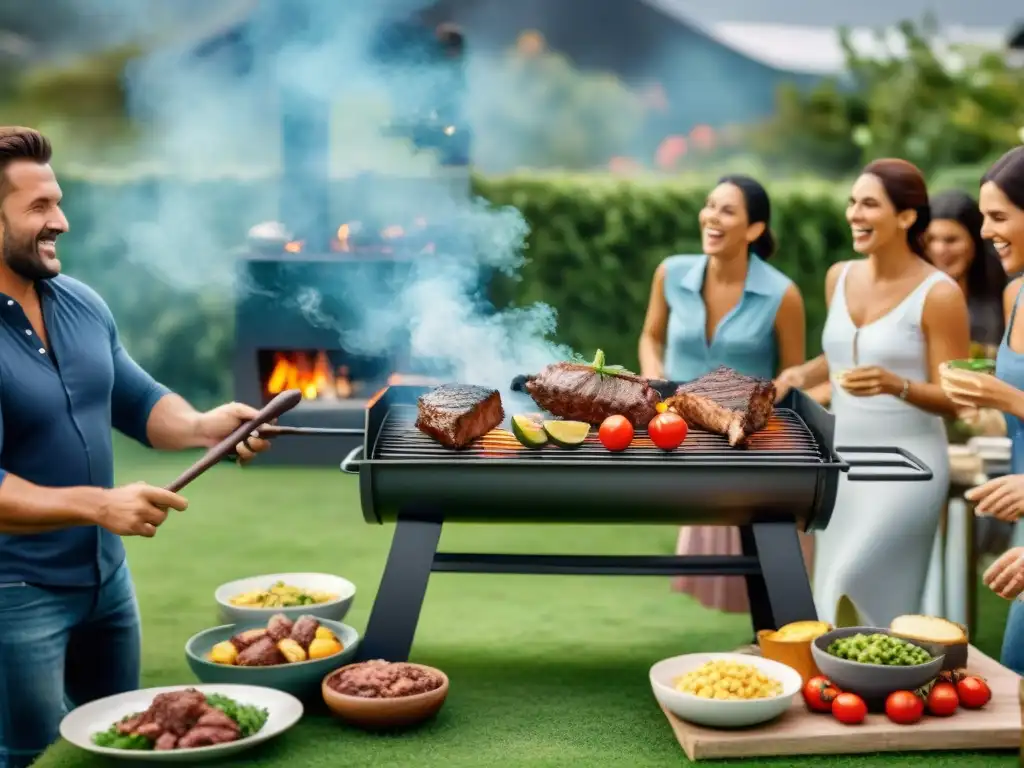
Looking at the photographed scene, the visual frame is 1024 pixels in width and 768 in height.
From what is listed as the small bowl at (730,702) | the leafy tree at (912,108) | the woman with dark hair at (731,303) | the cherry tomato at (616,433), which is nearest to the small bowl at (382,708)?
the small bowl at (730,702)

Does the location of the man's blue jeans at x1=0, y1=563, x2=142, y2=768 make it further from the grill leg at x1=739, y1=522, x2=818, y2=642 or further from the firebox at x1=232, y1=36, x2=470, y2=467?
the firebox at x1=232, y1=36, x2=470, y2=467

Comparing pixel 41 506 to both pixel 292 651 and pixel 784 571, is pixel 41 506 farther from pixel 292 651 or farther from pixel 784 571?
pixel 784 571

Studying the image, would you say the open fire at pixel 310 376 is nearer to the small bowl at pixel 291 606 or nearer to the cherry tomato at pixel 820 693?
the small bowl at pixel 291 606

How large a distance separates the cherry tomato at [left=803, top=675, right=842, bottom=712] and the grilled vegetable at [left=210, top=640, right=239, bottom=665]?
5.52ft

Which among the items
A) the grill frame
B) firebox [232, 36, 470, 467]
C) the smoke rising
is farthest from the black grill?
firebox [232, 36, 470, 467]

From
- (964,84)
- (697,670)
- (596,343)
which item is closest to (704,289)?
(697,670)

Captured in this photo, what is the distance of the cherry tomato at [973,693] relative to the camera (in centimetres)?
338

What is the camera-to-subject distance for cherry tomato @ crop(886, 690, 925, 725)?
3.27 m

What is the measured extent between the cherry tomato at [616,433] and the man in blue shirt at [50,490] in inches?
52.0

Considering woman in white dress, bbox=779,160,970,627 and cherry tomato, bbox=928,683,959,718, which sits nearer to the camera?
cherry tomato, bbox=928,683,959,718

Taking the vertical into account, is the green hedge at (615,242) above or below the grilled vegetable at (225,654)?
above

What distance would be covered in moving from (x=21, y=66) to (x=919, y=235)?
15921mm

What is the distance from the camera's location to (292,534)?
777 centimetres

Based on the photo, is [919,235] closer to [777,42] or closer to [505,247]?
[505,247]
